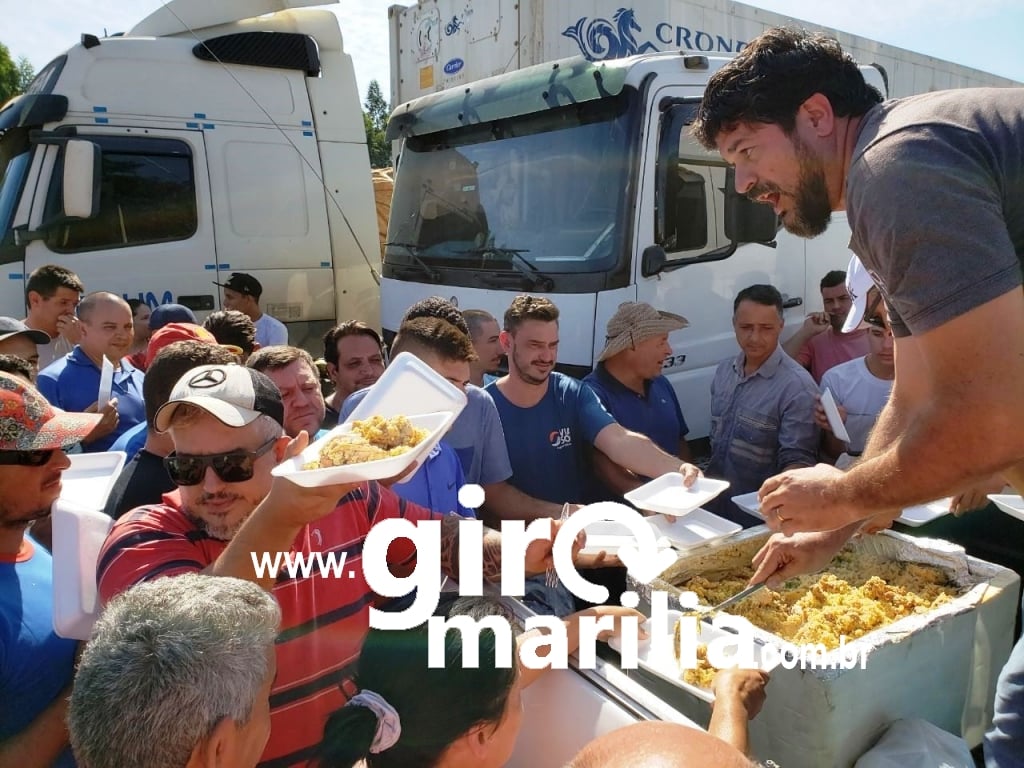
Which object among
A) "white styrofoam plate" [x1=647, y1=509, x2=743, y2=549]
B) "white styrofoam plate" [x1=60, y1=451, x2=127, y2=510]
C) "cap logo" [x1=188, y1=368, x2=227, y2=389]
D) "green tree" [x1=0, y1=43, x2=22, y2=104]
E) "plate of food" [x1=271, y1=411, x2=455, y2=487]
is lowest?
"white styrofoam plate" [x1=647, y1=509, x2=743, y2=549]

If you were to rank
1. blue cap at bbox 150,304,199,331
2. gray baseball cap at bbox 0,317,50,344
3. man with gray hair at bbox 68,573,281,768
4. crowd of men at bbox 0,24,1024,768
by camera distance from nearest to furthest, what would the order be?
man with gray hair at bbox 68,573,281,768
crowd of men at bbox 0,24,1024,768
gray baseball cap at bbox 0,317,50,344
blue cap at bbox 150,304,199,331

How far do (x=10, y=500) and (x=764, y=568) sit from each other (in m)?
2.09

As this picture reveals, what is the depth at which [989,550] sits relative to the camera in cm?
308

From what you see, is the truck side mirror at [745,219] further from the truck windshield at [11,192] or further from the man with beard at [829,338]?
the truck windshield at [11,192]

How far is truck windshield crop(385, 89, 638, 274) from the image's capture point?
4.20 metres

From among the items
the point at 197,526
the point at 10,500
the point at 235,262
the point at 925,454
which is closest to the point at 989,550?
the point at 925,454

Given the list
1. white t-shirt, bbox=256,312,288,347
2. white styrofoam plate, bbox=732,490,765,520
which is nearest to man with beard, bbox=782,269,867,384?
white styrofoam plate, bbox=732,490,765,520

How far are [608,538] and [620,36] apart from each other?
4532 millimetres

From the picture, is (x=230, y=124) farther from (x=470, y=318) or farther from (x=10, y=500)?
(x=10, y=500)

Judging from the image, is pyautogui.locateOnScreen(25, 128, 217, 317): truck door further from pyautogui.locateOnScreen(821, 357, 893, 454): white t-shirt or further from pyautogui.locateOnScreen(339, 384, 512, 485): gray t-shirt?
pyautogui.locateOnScreen(821, 357, 893, 454): white t-shirt

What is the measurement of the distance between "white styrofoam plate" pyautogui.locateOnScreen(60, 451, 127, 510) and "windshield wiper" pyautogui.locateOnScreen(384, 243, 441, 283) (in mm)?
2669

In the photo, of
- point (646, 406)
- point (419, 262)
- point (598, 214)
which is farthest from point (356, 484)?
point (419, 262)

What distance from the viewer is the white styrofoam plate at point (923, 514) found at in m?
2.69

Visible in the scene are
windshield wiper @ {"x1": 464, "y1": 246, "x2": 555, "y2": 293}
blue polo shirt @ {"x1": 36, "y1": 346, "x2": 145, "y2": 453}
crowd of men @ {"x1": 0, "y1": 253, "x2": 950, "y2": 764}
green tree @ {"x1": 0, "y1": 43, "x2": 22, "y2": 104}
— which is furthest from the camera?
green tree @ {"x1": 0, "y1": 43, "x2": 22, "y2": 104}
